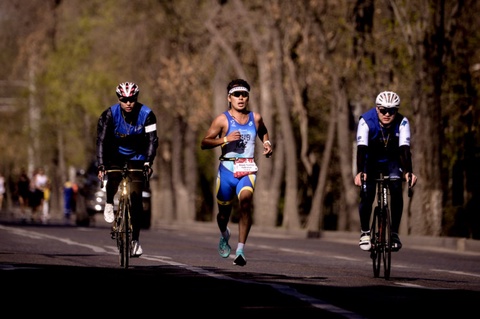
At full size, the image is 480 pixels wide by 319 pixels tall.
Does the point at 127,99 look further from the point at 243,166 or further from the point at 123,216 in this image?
the point at 243,166

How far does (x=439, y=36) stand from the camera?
33.2 metres

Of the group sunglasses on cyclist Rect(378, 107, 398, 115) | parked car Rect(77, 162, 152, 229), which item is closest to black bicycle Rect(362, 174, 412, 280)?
sunglasses on cyclist Rect(378, 107, 398, 115)

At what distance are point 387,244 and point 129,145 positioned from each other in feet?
10.9

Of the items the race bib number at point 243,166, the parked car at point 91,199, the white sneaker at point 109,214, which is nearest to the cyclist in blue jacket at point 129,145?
the white sneaker at point 109,214

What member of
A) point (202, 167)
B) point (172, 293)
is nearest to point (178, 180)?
point (202, 167)

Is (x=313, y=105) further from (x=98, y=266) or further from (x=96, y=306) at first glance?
(x=96, y=306)

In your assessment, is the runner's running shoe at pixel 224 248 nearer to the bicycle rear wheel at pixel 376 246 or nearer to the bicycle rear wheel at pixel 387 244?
the bicycle rear wheel at pixel 376 246

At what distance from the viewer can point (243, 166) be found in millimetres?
17266

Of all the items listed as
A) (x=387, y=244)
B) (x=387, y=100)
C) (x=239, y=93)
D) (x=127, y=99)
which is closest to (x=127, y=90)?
(x=127, y=99)

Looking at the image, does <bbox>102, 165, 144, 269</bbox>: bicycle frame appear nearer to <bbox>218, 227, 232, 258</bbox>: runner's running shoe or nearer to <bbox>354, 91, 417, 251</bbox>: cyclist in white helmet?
<bbox>218, 227, 232, 258</bbox>: runner's running shoe

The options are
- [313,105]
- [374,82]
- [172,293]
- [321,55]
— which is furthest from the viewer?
[313,105]

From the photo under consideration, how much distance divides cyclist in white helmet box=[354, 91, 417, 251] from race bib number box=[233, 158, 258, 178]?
4.70 ft

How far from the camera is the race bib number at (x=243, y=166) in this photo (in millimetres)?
17266

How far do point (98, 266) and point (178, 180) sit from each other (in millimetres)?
45277
